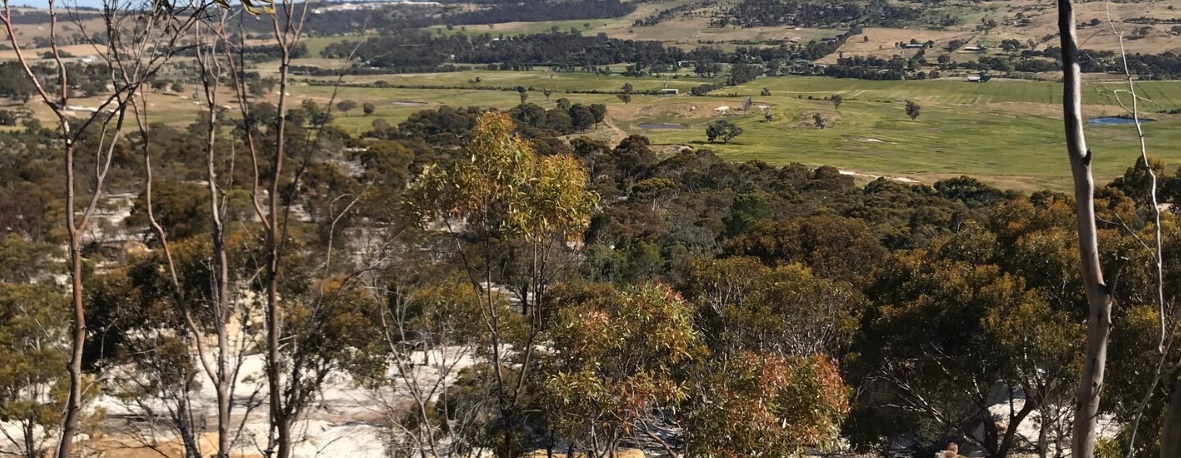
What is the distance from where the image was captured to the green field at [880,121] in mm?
75562

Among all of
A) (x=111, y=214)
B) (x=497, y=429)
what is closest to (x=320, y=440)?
(x=497, y=429)

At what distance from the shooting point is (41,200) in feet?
125

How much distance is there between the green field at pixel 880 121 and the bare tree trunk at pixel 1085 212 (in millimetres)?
60183

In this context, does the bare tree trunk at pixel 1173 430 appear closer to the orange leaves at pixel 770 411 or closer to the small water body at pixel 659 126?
the orange leaves at pixel 770 411

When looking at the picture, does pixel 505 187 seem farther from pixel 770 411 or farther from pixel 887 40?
pixel 887 40

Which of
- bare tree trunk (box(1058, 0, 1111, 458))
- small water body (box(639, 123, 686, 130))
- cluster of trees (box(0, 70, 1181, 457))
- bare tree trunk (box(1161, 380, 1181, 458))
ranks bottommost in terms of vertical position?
small water body (box(639, 123, 686, 130))

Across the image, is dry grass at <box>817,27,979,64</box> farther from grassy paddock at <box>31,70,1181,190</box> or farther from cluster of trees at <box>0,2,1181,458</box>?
cluster of trees at <box>0,2,1181,458</box>

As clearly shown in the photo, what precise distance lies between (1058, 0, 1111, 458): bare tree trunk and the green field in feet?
197

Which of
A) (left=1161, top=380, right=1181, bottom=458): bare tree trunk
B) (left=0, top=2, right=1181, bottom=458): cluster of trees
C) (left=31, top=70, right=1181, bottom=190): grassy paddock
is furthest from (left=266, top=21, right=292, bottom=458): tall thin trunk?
(left=31, top=70, right=1181, bottom=190): grassy paddock

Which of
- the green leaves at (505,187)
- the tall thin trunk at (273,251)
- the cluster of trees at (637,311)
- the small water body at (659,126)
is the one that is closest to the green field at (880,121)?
the small water body at (659,126)

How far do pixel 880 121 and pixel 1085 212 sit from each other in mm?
110159

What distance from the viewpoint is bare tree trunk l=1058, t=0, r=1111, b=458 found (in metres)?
3.06

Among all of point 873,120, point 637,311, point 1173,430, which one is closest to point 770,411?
point 637,311

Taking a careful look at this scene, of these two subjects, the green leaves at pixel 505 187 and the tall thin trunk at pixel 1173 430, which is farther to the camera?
the green leaves at pixel 505 187
